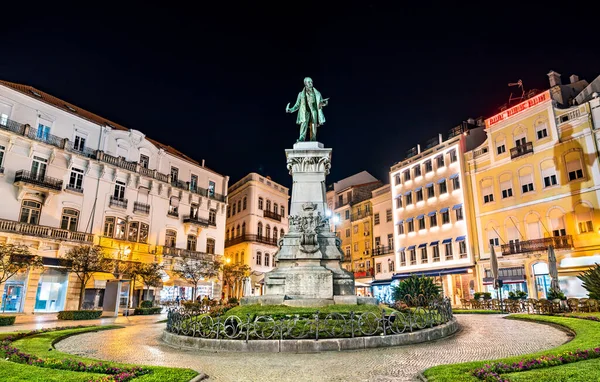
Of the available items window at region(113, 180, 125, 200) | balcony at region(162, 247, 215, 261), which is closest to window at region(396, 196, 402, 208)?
balcony at region(162, 247, 215, 261)

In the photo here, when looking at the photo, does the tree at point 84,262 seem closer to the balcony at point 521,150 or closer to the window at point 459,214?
the window at point 459,214

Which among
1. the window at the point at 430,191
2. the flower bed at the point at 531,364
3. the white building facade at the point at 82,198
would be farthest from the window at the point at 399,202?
the flower bed at the point at 531,364

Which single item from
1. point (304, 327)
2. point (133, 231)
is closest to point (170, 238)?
point (133, 231)

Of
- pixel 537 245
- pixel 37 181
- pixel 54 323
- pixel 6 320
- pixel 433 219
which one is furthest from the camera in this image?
pixel 433 219

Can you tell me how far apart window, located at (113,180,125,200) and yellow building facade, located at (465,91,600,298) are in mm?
33149

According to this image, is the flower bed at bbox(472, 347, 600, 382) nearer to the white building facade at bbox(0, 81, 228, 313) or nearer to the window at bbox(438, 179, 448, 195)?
the white building facade at bbox(0, 81, 228, 313)

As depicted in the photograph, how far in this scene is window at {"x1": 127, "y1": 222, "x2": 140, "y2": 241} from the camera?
→ 3528cm

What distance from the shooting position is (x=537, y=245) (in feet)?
105

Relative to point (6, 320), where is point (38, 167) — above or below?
above

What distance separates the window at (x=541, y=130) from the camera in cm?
3361

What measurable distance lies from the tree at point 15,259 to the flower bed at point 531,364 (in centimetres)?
2494

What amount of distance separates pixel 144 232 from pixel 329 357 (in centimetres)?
3327

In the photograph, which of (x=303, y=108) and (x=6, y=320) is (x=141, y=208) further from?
(x=303, y=108)

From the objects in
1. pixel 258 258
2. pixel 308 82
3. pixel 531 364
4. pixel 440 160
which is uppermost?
pixel 440 160
